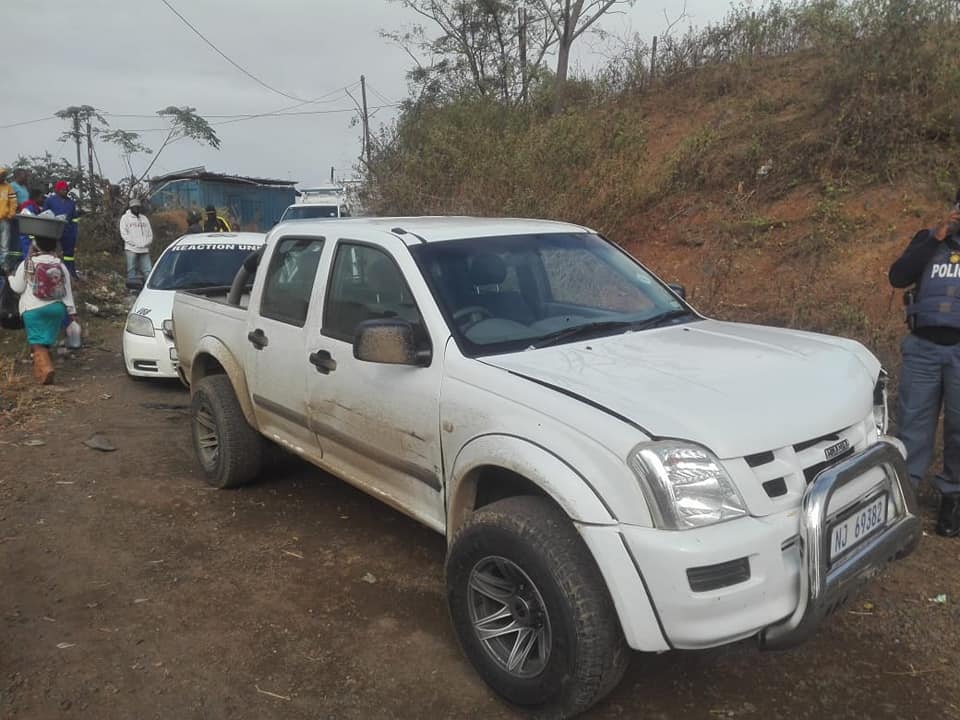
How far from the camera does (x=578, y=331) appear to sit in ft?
11.3

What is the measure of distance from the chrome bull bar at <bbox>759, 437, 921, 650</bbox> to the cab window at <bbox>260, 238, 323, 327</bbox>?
2716 mm

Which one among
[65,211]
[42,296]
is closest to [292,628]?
[42,296]

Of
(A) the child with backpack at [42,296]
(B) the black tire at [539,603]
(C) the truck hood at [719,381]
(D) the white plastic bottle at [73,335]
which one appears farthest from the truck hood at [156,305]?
(B) the black tire at [539,603]

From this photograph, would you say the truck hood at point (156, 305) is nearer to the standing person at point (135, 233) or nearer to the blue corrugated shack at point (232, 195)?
the standing person at point (135, 233)

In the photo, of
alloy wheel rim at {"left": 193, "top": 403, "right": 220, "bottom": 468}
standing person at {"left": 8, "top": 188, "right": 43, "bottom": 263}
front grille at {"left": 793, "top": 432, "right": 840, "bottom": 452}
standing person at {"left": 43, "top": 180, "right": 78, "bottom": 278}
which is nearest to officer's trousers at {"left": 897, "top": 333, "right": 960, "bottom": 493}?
front grille at {"left": 793, "top": 432, "right": 840, "bottom": 452}

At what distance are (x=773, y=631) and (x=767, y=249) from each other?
7.50m

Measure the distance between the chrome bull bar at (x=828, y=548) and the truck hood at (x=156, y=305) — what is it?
683cm

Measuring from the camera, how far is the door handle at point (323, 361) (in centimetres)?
382

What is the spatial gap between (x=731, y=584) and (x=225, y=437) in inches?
138

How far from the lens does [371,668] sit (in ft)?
10.3

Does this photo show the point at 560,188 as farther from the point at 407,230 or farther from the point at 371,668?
the point at 371,668

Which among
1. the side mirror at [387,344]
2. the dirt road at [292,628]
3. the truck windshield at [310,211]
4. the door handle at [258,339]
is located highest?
the truck windshield at [310,211]

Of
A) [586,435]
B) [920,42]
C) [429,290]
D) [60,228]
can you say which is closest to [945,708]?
[586,435]

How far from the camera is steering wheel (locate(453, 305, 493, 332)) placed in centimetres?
335
